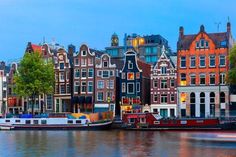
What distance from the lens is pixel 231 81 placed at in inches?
3243

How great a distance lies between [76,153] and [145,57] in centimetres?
10214

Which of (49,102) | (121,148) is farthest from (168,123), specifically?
(49,102)

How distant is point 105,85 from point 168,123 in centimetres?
2261

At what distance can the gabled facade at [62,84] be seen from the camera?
353 ft

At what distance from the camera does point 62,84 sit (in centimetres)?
10812

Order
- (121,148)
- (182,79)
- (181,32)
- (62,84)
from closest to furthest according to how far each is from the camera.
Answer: (121,148)
(182,79)
(181,32)
(62,84)

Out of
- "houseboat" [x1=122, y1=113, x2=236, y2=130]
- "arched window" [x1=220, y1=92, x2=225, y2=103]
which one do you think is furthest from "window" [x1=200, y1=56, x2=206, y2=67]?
"houseboat" [x1=122, y1=113, x2=236, y2=130]

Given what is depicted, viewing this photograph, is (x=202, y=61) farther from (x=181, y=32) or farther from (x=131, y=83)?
(x=131, y=83)

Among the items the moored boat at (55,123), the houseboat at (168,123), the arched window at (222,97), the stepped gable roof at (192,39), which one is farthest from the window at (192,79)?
the moored boat at (55,123)

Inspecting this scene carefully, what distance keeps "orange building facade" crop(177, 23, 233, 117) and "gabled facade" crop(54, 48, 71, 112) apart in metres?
24.4

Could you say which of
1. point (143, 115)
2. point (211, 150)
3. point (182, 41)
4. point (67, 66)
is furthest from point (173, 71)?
point (211, 150)

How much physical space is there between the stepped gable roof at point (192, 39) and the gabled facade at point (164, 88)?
371cm

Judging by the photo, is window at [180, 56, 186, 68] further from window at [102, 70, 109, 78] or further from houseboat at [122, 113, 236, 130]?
window at [102, 70, 109, 78]

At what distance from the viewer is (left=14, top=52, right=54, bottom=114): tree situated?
97750 millimetres
